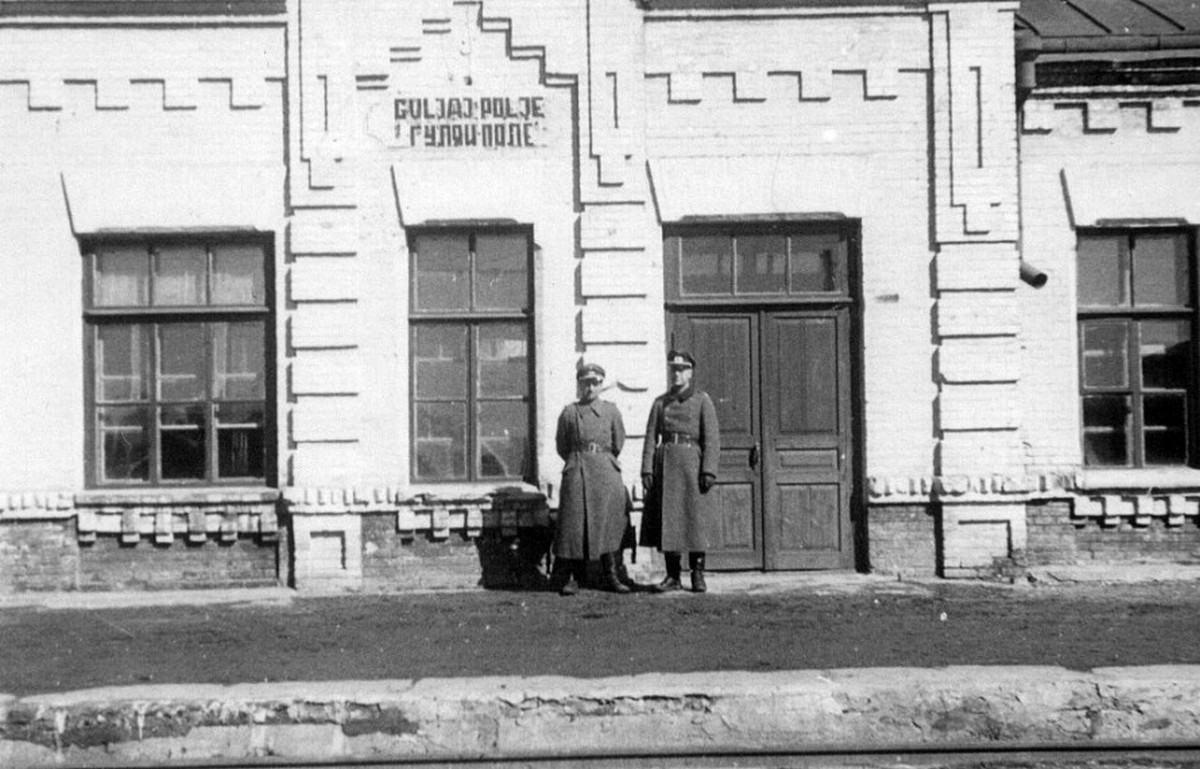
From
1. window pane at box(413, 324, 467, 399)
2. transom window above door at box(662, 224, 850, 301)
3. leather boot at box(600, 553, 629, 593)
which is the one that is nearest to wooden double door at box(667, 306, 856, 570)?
transom window above door at box(662, 224, 850, 301)

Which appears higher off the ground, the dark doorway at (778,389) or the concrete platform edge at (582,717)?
the dark doorway at (778,389)

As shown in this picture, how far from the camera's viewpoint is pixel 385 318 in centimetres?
1075

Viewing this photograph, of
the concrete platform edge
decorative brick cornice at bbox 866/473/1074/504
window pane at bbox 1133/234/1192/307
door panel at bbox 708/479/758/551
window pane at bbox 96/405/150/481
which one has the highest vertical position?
window pane at bbox 1133/234/1192/307

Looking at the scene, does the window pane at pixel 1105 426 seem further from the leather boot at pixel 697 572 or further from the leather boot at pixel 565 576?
the leather boot at pixel 565 576

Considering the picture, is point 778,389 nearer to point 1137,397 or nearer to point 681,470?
point 681,470

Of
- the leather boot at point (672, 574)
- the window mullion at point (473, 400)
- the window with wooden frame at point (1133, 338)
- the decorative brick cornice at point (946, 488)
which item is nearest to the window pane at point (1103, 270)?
the window with wooden frame at point (1133, 338)

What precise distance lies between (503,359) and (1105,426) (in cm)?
499

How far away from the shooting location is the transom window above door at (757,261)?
432 inches

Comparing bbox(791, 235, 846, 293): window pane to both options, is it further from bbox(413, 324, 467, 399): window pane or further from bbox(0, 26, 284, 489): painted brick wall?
bbox(0, 26, 284, 489): painted brick wall

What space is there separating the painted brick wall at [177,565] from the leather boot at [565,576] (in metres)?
2.30

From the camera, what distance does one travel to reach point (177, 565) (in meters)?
10.8

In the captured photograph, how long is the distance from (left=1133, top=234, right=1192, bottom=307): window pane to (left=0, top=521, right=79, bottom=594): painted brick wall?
8945 mm

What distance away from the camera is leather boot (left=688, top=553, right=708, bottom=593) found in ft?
33.4

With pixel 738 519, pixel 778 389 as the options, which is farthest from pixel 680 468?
pixel 778 389
